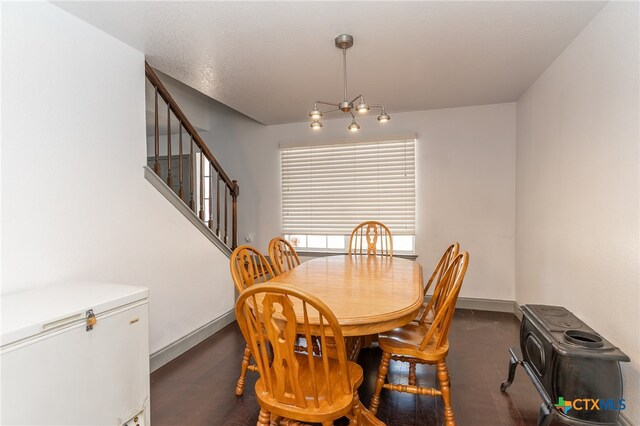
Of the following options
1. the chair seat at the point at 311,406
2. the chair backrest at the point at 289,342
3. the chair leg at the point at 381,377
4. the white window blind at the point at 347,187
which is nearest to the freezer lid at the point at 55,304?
the chair backrest at the point at 289,342

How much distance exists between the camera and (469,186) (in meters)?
3.81

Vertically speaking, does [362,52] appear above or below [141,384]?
above

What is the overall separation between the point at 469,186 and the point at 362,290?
256 centimetres

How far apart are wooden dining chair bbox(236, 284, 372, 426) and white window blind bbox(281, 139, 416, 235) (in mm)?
2839

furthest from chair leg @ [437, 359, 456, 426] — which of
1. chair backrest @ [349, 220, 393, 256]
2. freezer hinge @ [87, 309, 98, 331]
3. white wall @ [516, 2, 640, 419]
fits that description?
freezer hinge @ [87, 309, 98, 331]

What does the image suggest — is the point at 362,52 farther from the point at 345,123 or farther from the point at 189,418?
the point at 189,418

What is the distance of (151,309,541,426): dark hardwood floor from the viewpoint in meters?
1.90

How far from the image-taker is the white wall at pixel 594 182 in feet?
5.46

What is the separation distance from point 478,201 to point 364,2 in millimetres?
2755

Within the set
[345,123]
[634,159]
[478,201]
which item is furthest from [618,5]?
[345,123]

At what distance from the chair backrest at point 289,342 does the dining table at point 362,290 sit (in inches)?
6.5

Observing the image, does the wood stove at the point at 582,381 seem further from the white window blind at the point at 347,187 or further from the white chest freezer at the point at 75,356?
the white window blind at the point at 347,187

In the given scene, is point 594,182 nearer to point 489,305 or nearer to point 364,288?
point 364,288

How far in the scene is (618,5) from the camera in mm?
1738
